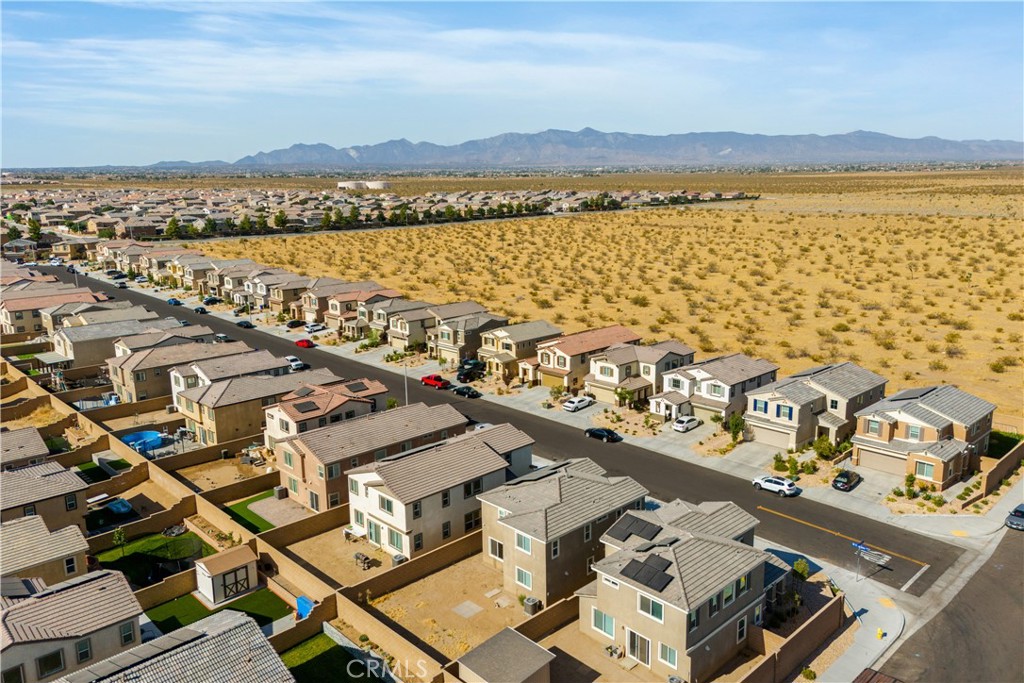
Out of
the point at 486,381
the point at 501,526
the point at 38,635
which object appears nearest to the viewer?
the point at 38,635

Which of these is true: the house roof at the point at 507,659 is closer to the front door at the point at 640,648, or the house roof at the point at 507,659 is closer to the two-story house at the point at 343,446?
the front door at the point at 640,648

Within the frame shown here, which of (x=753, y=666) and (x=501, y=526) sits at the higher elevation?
(x=501, y=526)

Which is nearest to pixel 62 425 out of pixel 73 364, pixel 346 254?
pixel 73 364

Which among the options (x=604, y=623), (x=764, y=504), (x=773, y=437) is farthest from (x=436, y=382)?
(x=604, y=623)

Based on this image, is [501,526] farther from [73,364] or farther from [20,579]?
[73,364]

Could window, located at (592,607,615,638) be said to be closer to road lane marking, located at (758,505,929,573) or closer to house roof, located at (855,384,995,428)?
road lane marking, located at (758,505,929,573)

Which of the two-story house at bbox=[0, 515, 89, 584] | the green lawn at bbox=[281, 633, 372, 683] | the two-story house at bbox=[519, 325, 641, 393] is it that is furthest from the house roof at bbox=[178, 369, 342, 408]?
the green lawn at bbox=[281, 633, 372, 683]
